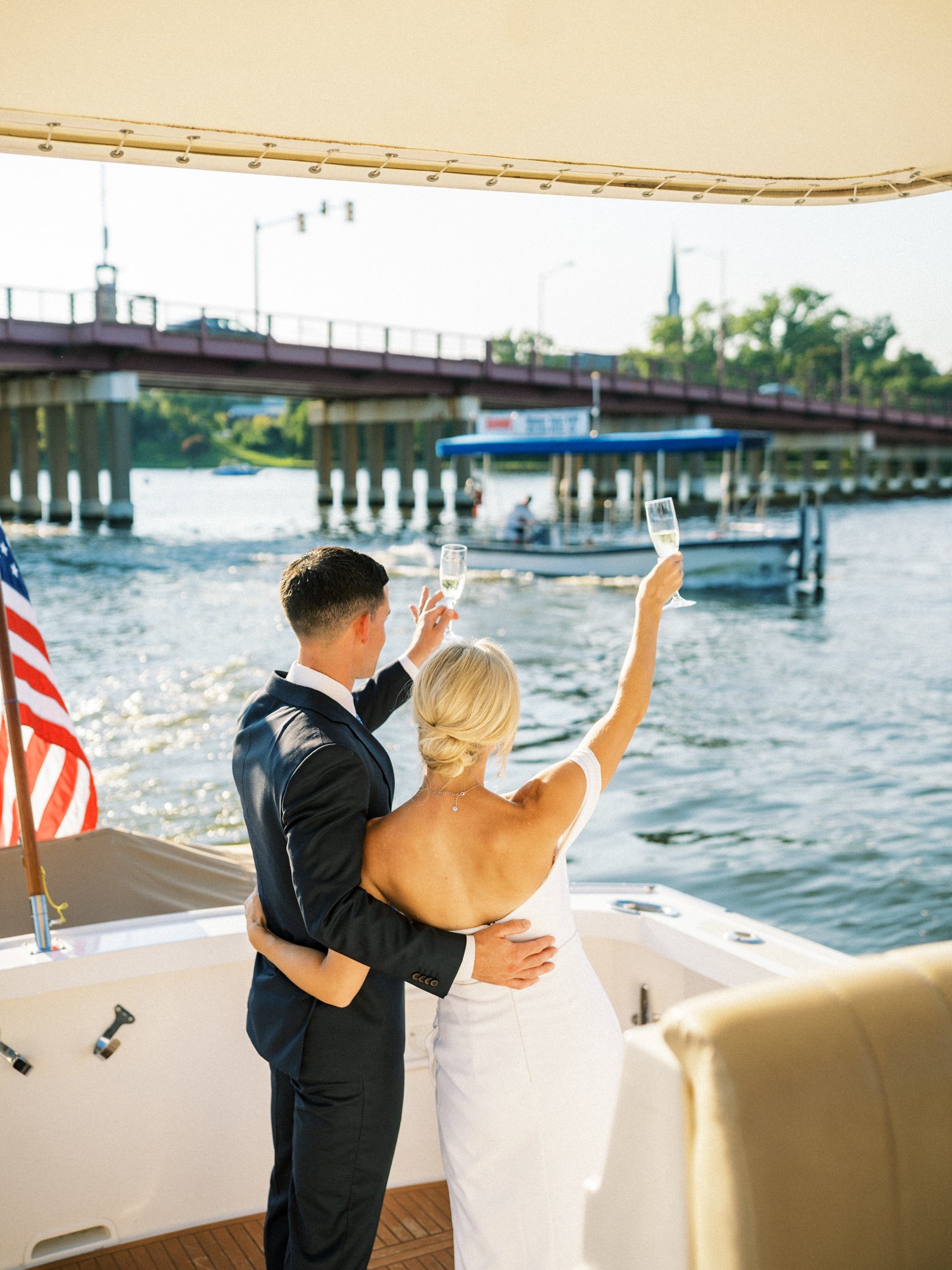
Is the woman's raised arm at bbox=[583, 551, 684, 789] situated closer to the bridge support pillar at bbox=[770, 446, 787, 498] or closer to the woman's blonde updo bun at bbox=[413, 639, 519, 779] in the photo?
the woman's blonde updo bun at bbox=[413, 639, 519, 779]

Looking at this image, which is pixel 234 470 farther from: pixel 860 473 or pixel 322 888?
Result: pixel 322 888

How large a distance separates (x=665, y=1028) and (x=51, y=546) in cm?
3728

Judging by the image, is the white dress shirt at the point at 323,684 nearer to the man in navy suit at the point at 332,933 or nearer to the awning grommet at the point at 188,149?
the man in navy suit at the point at 332,933

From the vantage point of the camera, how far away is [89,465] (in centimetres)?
4325

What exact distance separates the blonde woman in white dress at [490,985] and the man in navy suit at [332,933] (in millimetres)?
65

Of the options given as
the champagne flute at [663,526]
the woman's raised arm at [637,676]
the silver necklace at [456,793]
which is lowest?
the silver necklace at [456,793]

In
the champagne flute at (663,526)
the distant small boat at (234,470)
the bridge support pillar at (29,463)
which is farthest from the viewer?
the distant small boat at (234,470)

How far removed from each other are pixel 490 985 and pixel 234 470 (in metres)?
91.3

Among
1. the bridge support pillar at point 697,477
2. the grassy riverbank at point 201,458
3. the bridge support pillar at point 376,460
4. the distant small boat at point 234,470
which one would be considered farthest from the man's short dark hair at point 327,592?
the grassy riverbank at point 201,458

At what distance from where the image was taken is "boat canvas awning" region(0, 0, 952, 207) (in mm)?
2434

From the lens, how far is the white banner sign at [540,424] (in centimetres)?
2939

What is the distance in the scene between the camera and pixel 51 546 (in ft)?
119

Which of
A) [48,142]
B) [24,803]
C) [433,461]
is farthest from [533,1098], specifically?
[433,461]

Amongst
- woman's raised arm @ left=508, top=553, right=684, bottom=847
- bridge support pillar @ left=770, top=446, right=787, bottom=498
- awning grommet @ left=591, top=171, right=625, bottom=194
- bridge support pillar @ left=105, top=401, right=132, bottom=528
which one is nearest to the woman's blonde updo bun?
woman's raised arm @ left=508, top=553, right=684, bottom=847
